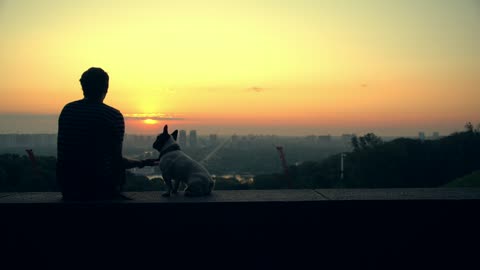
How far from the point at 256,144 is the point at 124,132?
63.1 metres

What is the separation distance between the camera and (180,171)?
275 inches

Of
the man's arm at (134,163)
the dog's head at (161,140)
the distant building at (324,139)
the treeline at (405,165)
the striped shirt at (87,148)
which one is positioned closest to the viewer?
the striped shirt at (87,148)

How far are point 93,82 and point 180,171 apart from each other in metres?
1.88

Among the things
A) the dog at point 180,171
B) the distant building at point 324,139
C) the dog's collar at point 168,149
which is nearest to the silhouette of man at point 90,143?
the dog at point 180,171

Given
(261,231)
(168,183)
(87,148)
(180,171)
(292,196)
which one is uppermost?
(87,148)

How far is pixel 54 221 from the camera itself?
19.2 ft

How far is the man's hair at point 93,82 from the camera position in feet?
20.5

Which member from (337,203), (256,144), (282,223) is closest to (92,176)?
(282,223)

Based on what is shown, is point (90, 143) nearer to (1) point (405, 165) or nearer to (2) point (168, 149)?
(2) point (168, 149)

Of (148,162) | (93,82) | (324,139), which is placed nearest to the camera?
(93,82)

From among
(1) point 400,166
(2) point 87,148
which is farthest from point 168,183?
(1) point 400,166

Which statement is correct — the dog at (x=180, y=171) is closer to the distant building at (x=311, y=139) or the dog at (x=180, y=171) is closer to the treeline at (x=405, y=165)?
the treeline at (x=405, y=165)

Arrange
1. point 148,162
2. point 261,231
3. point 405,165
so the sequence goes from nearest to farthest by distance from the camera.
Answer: point 261,231
point 148,162
point 405,165

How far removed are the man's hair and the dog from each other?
1.48 meters
